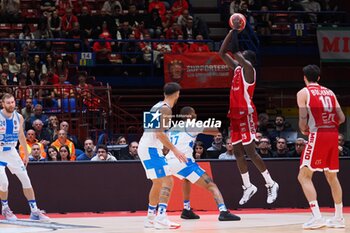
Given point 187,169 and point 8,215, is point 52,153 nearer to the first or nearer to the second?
point 8,215

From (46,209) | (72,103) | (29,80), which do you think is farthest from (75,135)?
(46,209)

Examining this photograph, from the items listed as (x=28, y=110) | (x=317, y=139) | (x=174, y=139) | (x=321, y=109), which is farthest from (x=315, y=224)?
(x=28, y=110)

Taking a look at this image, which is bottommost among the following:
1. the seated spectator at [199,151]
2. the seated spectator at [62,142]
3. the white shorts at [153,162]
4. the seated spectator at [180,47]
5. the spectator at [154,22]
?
the seated spectator at [199,151]

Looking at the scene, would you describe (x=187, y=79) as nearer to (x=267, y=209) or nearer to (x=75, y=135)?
(x=75, y=135)

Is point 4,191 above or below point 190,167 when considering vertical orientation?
below

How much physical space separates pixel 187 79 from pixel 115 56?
210 centimetres

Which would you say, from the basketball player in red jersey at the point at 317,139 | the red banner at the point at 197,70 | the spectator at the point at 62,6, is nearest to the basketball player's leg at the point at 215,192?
the basketball player in red jersey at the point at 317,139

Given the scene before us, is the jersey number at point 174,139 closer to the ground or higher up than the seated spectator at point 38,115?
higher up

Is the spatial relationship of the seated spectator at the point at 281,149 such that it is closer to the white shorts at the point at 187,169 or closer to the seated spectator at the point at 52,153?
the white shorts at the point at 187,169

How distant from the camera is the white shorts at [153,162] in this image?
1377cm

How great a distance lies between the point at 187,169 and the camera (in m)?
14.8

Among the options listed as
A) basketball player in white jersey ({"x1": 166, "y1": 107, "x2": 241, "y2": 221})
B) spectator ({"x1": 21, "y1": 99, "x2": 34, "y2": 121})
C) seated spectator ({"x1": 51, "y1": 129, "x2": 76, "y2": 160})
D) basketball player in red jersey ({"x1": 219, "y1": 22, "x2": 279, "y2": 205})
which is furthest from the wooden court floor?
spectator ({"x1": 21, "y1": 99, "x2": 34, "y2": 121})

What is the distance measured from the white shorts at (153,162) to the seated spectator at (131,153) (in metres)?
4.47

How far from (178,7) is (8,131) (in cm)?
1277
